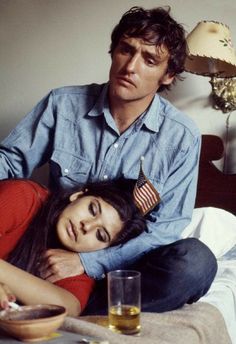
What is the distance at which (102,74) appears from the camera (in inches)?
95.2

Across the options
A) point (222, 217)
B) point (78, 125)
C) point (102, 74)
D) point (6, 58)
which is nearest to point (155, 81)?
point (78, 125)

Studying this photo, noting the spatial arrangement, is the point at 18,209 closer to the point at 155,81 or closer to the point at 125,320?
the point at 125,320

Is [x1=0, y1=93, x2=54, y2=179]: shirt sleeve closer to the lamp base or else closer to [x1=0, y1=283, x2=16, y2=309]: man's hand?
[x1=0, y1=283, x2=16, y2=309]: man's hand

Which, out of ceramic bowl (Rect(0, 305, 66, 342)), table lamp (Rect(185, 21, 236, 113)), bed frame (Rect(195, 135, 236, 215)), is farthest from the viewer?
bed frame (Rect(195, 135, 236, 215))

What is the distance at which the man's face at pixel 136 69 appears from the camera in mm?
1616

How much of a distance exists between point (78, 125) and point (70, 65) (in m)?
0.78

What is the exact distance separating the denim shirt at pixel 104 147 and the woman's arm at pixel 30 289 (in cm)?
43

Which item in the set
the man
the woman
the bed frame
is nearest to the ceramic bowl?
the woman

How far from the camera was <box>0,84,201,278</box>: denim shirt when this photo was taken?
5.50 ft

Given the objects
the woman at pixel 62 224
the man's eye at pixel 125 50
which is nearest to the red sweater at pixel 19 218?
the woman at pixel 62 224

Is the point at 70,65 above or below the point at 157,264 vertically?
above

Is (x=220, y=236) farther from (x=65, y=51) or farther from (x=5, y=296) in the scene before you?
(x=65, y=51)

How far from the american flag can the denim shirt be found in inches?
2.9

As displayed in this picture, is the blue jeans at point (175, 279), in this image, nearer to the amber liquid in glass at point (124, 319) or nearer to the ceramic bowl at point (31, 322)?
the amber liquid in glass at point (124, 319)
